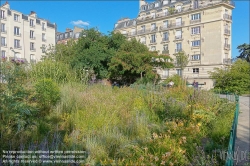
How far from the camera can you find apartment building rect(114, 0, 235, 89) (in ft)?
109

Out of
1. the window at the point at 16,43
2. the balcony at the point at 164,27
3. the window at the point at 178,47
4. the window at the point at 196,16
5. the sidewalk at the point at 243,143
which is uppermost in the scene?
the window at the point at 196,16

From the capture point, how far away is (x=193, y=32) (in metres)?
36.7

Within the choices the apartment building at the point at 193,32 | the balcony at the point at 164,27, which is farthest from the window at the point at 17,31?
the balcony at the point at 164,27

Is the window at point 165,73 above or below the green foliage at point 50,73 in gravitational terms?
above

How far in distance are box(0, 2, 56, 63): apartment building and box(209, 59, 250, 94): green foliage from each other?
107 ft

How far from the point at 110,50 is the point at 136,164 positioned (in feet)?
60.8

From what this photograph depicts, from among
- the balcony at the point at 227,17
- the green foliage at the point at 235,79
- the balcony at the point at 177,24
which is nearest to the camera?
the green foliage at the point at 235,79

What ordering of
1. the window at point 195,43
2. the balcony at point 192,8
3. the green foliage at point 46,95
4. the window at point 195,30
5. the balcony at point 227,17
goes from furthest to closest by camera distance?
1. the window at point 195,30
2. the window at point 195,43
3. the balcony at point 192,8
4. the balcony at point 227,17
5. the green foliage at point 46,95

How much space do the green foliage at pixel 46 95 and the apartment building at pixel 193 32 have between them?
31084 millimetres

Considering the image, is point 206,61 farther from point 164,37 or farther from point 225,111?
point 225,111

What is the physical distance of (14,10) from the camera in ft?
132

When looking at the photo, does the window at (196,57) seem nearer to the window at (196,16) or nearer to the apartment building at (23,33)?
the window at (196,16)

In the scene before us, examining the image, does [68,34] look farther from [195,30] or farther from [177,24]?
[195,30]

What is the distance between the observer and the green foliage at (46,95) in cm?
525
